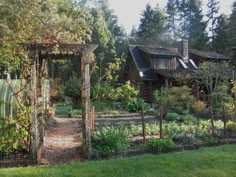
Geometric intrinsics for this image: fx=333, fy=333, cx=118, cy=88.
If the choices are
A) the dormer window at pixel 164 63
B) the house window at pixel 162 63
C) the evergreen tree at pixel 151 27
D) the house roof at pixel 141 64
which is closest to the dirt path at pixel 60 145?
the house roof at pixel 141 64

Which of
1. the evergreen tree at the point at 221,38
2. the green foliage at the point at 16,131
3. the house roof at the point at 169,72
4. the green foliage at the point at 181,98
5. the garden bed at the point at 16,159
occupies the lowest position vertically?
the garden bed at the point at 16,159

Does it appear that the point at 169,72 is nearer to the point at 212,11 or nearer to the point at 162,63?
the point at 162,63

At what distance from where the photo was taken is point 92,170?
22.7 feet

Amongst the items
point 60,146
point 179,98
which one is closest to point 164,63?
point 179,98

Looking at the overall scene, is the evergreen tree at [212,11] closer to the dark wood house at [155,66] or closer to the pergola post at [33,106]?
the dark wood house at [155,66]

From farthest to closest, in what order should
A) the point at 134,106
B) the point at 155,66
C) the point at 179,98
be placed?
the point at 155,66, the point at 134,106, the point at 179,98

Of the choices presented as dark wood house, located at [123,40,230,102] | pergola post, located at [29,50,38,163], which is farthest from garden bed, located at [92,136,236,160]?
dark wood house, located at [123,40,230,102]

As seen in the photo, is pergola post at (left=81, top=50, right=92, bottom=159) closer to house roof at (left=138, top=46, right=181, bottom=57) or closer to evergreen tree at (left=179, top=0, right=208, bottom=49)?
house roof at (left=138, top=46, right=181, bottom=57)

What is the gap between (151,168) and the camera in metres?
7.21

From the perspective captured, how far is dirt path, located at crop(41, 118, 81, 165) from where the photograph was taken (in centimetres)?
833

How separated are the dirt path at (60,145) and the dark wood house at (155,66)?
1584 centimetres

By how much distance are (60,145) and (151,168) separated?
12.7ft

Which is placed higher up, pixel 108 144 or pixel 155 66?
pixel 155 66

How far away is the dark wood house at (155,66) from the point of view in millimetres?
29723
